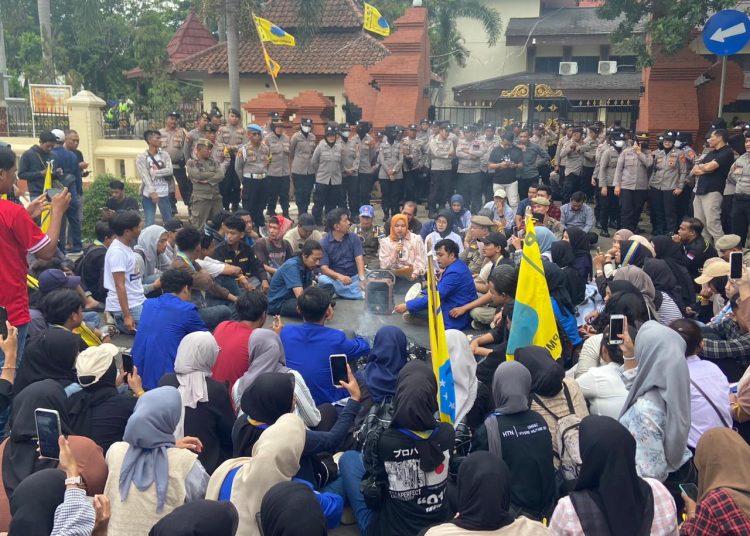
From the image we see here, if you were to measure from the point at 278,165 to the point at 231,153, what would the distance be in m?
0.86

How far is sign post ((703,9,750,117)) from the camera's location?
1141 cm

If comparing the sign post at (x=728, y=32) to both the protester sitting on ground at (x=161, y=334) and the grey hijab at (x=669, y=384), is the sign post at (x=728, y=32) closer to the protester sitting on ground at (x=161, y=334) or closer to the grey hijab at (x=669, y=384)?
the grey hijab at (x=669, y=384)

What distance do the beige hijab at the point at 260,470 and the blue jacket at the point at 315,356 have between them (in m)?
1.79

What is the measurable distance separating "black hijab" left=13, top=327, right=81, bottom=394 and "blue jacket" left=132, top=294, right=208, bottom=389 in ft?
3.31

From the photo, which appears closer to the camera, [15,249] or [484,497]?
[484,497]

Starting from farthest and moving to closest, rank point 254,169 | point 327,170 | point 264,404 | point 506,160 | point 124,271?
1. point 506,160
2. point 327,170
3. point 254,169
4. point 124,271
5. point 264,404

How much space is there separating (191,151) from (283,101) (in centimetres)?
440

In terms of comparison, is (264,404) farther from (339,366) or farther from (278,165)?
(278,165)

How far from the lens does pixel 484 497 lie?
3291 millimetres

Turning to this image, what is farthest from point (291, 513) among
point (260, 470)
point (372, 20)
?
point (372, 20)

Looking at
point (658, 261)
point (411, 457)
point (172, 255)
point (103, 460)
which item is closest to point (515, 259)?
point (658, 261)

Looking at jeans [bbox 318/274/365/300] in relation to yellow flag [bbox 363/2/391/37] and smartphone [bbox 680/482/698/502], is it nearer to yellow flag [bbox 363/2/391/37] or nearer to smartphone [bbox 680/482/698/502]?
smartphone [bbox 680/482/698/502]

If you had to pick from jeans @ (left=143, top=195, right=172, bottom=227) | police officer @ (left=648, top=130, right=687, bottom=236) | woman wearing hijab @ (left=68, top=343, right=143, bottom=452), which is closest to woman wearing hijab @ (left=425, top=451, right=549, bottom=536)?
woman wearing hijab @ (left=68, top=343, right=143, bottom=452)

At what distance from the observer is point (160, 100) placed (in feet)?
86.0
